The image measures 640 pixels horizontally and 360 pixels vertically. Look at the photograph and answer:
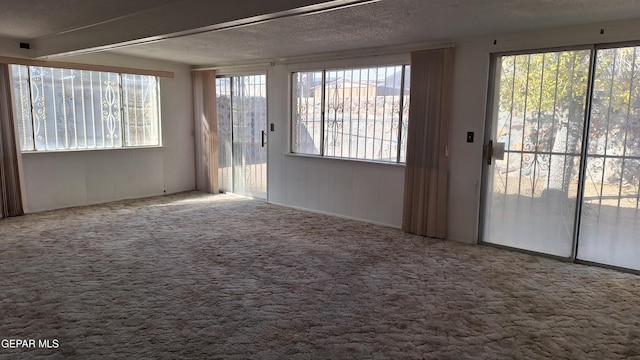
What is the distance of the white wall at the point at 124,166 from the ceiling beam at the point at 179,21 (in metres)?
1.40

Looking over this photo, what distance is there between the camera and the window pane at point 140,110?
655 centimetres

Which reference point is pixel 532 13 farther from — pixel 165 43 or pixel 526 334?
pixel 165 43

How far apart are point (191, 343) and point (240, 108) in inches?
198

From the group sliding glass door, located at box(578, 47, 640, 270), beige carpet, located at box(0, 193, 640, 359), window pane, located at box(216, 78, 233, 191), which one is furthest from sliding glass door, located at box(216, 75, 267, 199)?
sliding glass door, located at box(578, 47, 640, 270)

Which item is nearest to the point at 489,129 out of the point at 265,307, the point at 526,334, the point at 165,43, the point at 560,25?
the point at 560,25

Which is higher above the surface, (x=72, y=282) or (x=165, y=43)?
(x=165, y=43)

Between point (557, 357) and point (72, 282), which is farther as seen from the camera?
point (72, 282)

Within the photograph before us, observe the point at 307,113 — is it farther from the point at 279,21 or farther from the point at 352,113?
the point at 279,21

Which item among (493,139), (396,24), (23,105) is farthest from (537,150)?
(23,105)

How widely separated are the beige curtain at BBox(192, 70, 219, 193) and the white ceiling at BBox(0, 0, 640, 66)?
1848 millimetres

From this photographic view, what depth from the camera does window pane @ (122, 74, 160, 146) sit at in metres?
6.55

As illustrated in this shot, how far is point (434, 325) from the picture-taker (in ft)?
9.22

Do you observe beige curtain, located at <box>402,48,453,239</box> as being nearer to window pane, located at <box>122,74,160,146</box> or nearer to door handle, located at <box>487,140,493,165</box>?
door handle, located at <box>487,140,493,165</box>

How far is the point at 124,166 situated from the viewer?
6.57 meters
